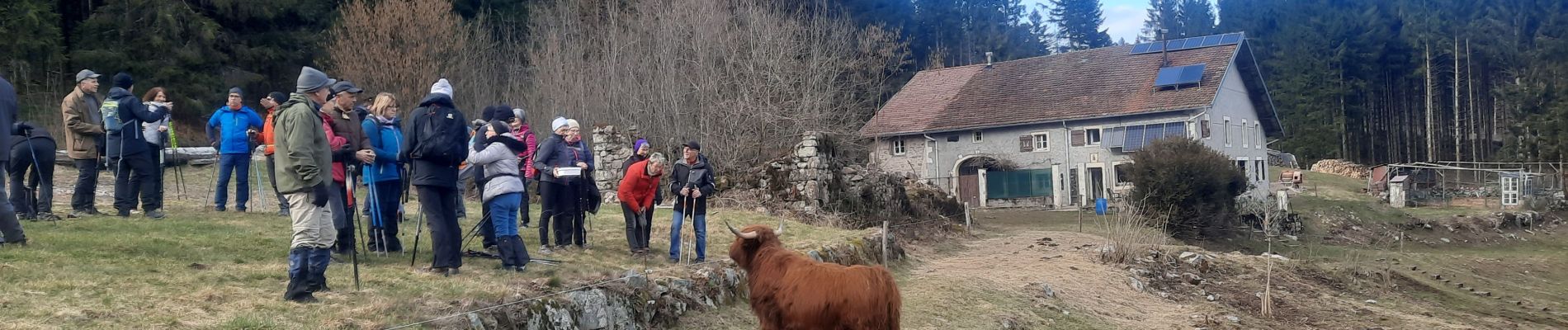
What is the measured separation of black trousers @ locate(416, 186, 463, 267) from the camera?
8633mm

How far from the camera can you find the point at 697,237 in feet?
38.7

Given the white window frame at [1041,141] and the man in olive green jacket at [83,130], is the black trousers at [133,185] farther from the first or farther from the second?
the white window frame at [1041,141]

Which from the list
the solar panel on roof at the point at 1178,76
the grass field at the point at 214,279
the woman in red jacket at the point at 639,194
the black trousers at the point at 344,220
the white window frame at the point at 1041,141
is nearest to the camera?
the grass field at the point at 214,279

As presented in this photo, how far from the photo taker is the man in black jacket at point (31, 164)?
10750mm

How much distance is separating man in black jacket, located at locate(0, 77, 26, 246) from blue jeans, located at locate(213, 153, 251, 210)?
3547 mm

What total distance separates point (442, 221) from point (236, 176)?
19.0 feet

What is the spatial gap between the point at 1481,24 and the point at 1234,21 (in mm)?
22174

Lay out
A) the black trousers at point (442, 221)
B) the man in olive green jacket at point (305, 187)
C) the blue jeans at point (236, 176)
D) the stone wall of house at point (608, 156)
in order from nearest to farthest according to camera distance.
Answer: the man in olive green jacket at point (305, 187) < the black trousers at point (442, 221) < the blue jeans at point (236, 176) < the stone wall of house at point (608, 156)

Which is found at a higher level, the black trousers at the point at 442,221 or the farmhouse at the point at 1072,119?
the farmhouse at the point at 1072,119

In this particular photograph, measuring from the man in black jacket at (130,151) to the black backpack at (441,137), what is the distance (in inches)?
176

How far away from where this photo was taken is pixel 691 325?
9.39m

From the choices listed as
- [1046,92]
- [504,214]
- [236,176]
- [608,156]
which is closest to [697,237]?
[504,214]

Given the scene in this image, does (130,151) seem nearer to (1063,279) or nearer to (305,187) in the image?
(305,187)

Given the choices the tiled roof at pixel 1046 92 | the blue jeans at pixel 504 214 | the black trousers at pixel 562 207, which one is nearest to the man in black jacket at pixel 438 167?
the blue jeans at pixel 504 214
